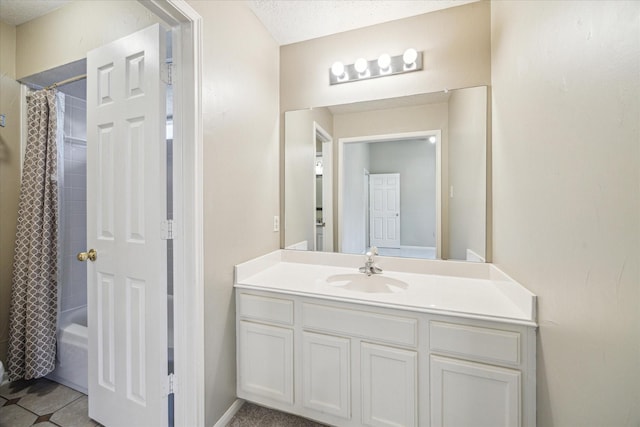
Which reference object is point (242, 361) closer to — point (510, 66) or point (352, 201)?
point (352, 201)

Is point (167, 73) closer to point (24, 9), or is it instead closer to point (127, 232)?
point (127, 232)

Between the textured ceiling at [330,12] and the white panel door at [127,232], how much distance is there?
0.78m

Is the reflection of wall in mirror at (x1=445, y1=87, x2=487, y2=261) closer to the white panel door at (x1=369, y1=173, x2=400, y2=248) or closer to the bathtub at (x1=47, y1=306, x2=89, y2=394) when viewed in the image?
the white panel door at (x1=369, y1=173, x2=400, y2=248)

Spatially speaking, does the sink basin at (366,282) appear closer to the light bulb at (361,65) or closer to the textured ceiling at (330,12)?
the light bulb at (361,65)

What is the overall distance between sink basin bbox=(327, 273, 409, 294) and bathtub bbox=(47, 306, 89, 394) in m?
1.72

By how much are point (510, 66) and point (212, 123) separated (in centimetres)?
149

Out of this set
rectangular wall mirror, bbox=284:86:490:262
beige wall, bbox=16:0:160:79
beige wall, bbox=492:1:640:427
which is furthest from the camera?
rectangular wall mirror, bbox=284:86:490:262

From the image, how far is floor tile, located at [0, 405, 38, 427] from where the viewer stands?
4.81 feet

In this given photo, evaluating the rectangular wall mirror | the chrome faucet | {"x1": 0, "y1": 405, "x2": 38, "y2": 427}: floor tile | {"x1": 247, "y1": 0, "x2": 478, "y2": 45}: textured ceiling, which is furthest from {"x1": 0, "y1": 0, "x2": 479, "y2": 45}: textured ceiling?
{"x1": 0, "y1": 405, "x2": 38, "y2": 427}: floor tile

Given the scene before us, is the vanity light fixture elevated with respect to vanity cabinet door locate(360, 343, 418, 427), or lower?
elevated

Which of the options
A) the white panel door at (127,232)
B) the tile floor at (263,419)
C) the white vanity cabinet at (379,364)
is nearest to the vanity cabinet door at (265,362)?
the white vanity cabinet at (379,364)

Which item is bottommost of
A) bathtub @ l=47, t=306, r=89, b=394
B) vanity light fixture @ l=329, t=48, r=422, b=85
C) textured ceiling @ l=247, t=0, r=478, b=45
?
bathtub @ l=47, t=306, r=89, b=394

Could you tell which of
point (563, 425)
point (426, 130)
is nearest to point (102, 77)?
point (426, 130)

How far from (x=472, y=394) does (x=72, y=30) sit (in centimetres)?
310
